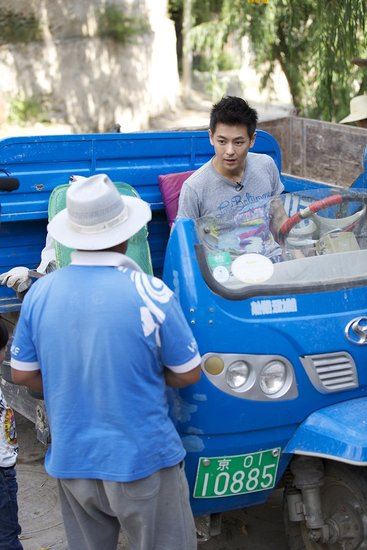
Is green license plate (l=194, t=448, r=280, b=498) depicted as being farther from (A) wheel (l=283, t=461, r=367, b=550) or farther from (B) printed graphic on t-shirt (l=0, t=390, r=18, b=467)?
(B) printed graphic on t-shirt (l=0, t=390, r=18, b=467)

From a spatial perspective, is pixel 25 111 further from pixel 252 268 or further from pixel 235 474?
pixel 235 474

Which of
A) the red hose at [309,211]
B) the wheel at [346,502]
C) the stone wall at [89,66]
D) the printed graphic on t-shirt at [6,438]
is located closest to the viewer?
the wheel at [346,502]

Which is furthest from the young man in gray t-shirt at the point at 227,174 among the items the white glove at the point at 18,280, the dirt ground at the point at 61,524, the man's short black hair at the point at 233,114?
the dirt ground at the point at 61,524

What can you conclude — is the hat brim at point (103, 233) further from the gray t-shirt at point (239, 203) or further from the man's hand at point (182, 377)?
the gray t-shirt at point (239, 203)

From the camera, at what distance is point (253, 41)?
10.6 m

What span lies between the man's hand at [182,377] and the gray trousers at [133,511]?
0.93ft

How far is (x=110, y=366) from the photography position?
2742 millimetres

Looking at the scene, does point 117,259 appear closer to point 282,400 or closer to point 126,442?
point 126,442

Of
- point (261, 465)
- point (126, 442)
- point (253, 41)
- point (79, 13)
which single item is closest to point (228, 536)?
point (261, 465)

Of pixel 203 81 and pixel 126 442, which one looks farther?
pixel 203 81

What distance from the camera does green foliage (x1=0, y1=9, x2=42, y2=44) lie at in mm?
14930

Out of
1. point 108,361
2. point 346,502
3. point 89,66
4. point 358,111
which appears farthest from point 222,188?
point 89,66

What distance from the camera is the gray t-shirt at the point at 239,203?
11.8 feet

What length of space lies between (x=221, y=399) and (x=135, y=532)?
1.90 ft
